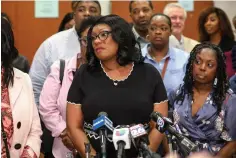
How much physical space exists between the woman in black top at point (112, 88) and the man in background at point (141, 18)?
1648 mm

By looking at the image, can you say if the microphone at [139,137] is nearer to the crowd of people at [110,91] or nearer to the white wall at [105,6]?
the crowd of people at [110,91]

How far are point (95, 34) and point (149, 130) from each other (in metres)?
0.71

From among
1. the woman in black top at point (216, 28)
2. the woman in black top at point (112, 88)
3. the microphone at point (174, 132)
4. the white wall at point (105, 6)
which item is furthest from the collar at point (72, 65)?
the white wall at point (105, 6)

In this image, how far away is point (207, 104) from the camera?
3449mm

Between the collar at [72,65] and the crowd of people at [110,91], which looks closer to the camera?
the crowd of people at [110,91]

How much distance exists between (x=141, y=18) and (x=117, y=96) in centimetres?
200

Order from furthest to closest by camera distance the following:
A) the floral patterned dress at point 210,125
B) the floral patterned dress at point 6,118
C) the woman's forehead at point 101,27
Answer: the floral patterned dress at point 210,125, the woman's forehead at point 101,27, the floral patterned dress at point 6,118

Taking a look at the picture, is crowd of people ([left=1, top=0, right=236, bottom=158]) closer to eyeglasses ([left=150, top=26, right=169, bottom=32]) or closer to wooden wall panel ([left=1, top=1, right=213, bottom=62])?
eyeglasses ([left=150, top=26, right=169, bottom=32])

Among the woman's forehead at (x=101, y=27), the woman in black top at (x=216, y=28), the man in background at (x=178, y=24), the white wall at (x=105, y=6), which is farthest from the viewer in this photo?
the white wall at (x=105, y=6)

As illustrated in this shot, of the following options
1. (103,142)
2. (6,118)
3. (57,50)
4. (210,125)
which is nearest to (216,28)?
(57,50)

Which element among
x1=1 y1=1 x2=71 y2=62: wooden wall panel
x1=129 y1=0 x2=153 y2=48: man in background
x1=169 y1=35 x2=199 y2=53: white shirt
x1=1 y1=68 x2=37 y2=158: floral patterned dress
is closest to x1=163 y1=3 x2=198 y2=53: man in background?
x1=169 y1=35 x2=199 y2=53: white shirt

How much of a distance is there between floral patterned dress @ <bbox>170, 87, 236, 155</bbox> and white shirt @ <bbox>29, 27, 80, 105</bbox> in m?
1.31

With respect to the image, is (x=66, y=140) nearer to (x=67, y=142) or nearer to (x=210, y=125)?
(x=67, y=142)

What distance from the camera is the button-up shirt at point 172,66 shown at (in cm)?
401
